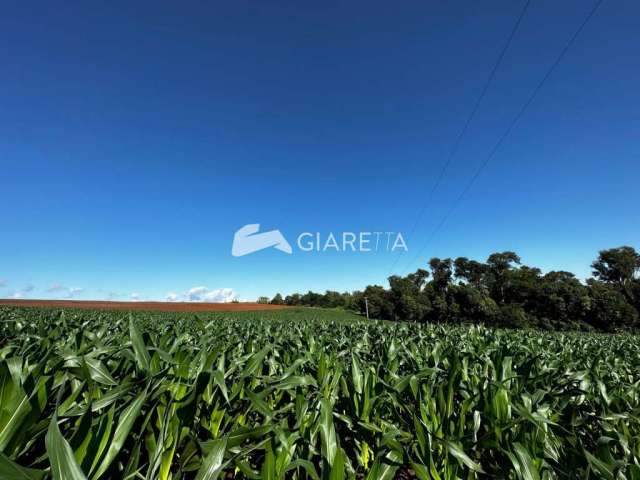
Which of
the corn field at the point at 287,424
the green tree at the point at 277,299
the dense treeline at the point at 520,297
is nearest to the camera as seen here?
the corn field at the point at 287,424

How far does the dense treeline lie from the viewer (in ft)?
118

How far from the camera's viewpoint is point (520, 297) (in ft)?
139

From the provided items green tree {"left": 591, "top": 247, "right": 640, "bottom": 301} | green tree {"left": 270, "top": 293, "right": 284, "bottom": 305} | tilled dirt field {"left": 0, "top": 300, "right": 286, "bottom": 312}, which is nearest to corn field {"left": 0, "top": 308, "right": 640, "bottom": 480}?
tilled dirt field {"left": 0, "top": 300, "right": 286, "bottom": 312}

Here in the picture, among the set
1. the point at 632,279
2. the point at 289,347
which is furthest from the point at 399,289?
the point at 289,347

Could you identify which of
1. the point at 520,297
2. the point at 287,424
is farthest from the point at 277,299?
the point at 287,424

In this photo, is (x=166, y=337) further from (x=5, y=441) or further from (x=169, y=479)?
(x=5, y=441)

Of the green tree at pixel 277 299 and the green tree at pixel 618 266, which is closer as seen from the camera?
the green tree at pixel 618 266

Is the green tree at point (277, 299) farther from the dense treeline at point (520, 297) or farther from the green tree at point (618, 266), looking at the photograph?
the green tree at point (618, 266)

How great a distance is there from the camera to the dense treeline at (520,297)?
3606 centimetres

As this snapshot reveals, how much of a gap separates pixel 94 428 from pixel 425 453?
2.02 meters

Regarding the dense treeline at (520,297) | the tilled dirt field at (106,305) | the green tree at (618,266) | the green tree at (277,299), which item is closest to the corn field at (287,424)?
the dense treeline at (520,297)

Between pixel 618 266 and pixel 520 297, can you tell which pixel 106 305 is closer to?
pixel 520 297

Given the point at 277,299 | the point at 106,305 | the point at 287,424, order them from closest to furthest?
the point at 287,424, the point at 106,305, the point at 277,299

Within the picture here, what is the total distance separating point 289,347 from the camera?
13.6ft
